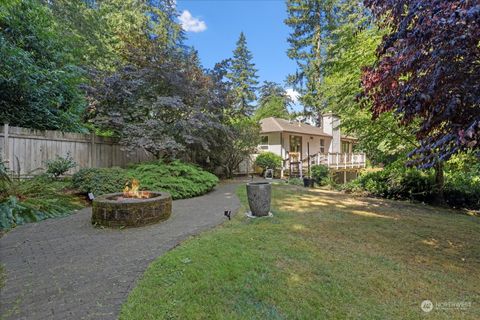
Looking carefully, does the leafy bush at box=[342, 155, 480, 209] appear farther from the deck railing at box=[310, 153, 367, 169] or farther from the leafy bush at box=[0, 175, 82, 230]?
the leafy bush at box=[0, 175, 82, 230]

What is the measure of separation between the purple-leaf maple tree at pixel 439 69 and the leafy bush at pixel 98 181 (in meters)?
7.43

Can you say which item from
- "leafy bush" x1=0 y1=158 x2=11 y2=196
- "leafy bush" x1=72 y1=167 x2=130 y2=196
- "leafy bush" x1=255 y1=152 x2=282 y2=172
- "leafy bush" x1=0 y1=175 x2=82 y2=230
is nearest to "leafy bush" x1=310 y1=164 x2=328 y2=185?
"leafy bush" x1=255 y1=152 x2=282 y2=172

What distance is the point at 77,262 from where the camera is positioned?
3.57 m

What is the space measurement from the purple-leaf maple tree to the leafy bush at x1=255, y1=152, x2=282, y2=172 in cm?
1460

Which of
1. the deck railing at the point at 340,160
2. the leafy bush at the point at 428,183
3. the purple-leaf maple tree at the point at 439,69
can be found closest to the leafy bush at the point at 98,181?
the purple-leaf maple tree at the point at 439,69

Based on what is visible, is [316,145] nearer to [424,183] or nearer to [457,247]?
[424,183]

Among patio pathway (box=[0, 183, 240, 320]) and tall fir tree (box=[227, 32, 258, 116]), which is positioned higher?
tall fir tree (box=[227, 32, 258, 116])

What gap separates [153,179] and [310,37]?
2416cm

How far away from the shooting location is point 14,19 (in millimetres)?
8250

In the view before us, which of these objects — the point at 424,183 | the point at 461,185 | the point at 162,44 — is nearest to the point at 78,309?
the point at 162,44

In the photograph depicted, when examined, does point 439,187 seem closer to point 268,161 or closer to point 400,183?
point 400,183

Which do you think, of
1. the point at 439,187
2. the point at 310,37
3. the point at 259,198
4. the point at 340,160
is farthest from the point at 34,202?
the point at 310,37

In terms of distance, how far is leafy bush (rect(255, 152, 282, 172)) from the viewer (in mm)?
18206

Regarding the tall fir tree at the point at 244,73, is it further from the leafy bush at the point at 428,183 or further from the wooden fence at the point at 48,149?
the wooden fence at the point at 48,149
